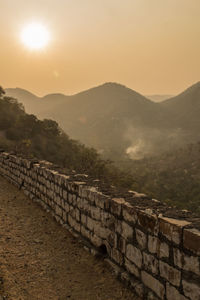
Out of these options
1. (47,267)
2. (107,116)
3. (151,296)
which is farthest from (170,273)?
(107,116)

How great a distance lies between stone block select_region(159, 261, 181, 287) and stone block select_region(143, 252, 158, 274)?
0.09 meters

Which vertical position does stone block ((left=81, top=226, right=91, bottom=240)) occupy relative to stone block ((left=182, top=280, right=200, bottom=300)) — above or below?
below

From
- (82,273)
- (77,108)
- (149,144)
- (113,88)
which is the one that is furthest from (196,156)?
(113,88)

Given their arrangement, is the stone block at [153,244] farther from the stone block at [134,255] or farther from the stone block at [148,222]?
the stone block at [134,255]

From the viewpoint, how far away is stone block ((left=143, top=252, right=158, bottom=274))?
Answer: 2971mm

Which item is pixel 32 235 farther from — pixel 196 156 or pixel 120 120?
pixel 120 120

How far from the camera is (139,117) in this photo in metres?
103

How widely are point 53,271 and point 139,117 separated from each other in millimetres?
101324

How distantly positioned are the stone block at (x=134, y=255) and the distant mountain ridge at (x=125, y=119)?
195ft

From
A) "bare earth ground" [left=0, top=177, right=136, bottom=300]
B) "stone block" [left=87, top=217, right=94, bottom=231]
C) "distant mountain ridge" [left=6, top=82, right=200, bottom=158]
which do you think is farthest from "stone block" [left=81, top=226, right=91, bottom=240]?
"distant mountain ridge" [left=6, top=82, right=200, bottom=158]

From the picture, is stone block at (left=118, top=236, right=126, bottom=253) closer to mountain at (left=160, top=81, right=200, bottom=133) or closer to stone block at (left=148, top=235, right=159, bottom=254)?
stone block at (left=148, top=235, right=159, bottom=254)

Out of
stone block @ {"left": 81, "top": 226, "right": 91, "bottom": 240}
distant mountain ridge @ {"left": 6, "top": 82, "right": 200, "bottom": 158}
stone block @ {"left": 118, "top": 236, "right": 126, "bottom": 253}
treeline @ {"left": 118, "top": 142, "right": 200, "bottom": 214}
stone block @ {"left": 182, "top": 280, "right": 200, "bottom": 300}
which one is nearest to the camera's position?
stone block @ {"left": 182, "top": 280, "right": 200, "bottom": 300}

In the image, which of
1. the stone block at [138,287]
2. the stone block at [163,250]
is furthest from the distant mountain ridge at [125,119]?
the stone block at [163,250]

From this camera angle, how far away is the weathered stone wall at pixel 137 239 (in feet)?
8.48
